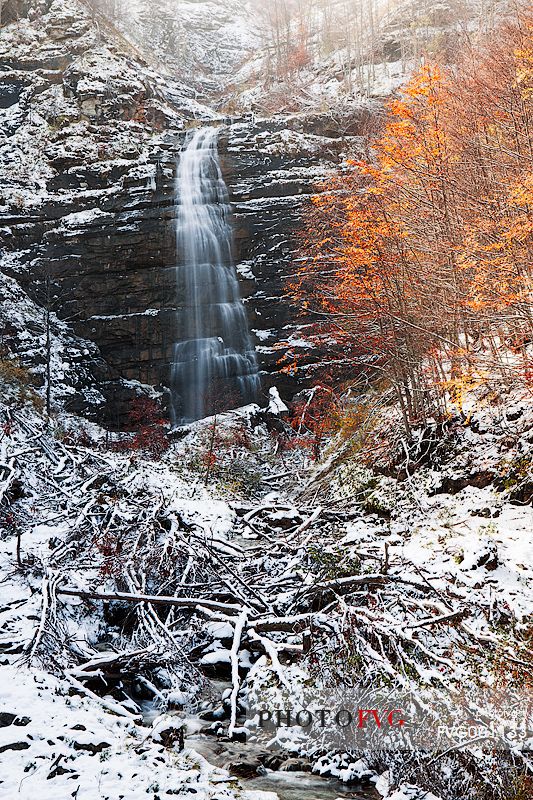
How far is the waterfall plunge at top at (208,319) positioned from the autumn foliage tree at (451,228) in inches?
424

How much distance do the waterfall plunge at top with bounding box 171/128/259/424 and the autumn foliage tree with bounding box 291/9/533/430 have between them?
35.4 ft

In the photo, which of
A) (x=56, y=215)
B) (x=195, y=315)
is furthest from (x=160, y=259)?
(x=56, y=215)

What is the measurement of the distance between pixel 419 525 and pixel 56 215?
20645 millimetres

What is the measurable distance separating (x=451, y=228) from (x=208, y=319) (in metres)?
14.2

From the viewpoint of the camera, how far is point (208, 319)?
2072 cm

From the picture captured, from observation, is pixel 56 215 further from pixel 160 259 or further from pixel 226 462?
pixel 226 462

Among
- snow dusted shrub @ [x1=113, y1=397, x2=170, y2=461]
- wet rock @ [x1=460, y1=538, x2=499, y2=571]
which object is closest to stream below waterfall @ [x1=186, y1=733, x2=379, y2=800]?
wet rock @ [x1=460, y1=538, x2=499, y2=571]

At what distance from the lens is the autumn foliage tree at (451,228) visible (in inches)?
260

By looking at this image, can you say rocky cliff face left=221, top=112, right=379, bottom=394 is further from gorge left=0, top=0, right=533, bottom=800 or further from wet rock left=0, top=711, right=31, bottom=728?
wet rock left=0, top=711, right=31, bottom=728

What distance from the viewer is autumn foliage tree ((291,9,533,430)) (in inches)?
260

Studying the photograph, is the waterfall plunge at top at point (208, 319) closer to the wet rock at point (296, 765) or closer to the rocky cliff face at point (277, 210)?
the rocky cliff face at point (277, 210)

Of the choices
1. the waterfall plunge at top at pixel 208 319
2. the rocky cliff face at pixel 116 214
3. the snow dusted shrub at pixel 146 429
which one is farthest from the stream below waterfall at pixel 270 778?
the rocky cliff face at pixel 116 214

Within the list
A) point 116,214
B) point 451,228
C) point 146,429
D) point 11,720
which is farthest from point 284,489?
point 116,214

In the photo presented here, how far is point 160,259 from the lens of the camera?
68.7 feet
